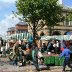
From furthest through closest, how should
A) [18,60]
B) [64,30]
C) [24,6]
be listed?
[64,30] < [24,6] < [18,60]

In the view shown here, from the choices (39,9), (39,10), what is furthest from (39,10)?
(39,9)

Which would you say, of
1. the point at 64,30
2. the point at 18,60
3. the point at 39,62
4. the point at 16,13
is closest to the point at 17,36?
the point at 16,13

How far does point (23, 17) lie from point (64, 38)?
33.6ft

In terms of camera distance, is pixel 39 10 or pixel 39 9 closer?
pixel 39 10

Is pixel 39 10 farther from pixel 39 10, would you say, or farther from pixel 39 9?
pixel 39 9

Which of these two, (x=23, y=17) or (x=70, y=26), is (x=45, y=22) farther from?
(x=70, y=26)

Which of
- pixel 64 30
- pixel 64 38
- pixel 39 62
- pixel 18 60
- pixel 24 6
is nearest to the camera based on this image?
pixel 39 62

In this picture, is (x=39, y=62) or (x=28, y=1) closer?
(x=39, y=62)

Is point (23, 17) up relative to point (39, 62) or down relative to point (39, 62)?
up

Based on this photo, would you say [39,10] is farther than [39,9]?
No

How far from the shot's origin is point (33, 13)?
5238 centimetres

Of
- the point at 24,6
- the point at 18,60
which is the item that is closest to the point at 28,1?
the point at 24,6

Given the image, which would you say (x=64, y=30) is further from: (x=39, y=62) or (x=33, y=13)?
(x=39, y=62)

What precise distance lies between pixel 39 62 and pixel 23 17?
2989cm
